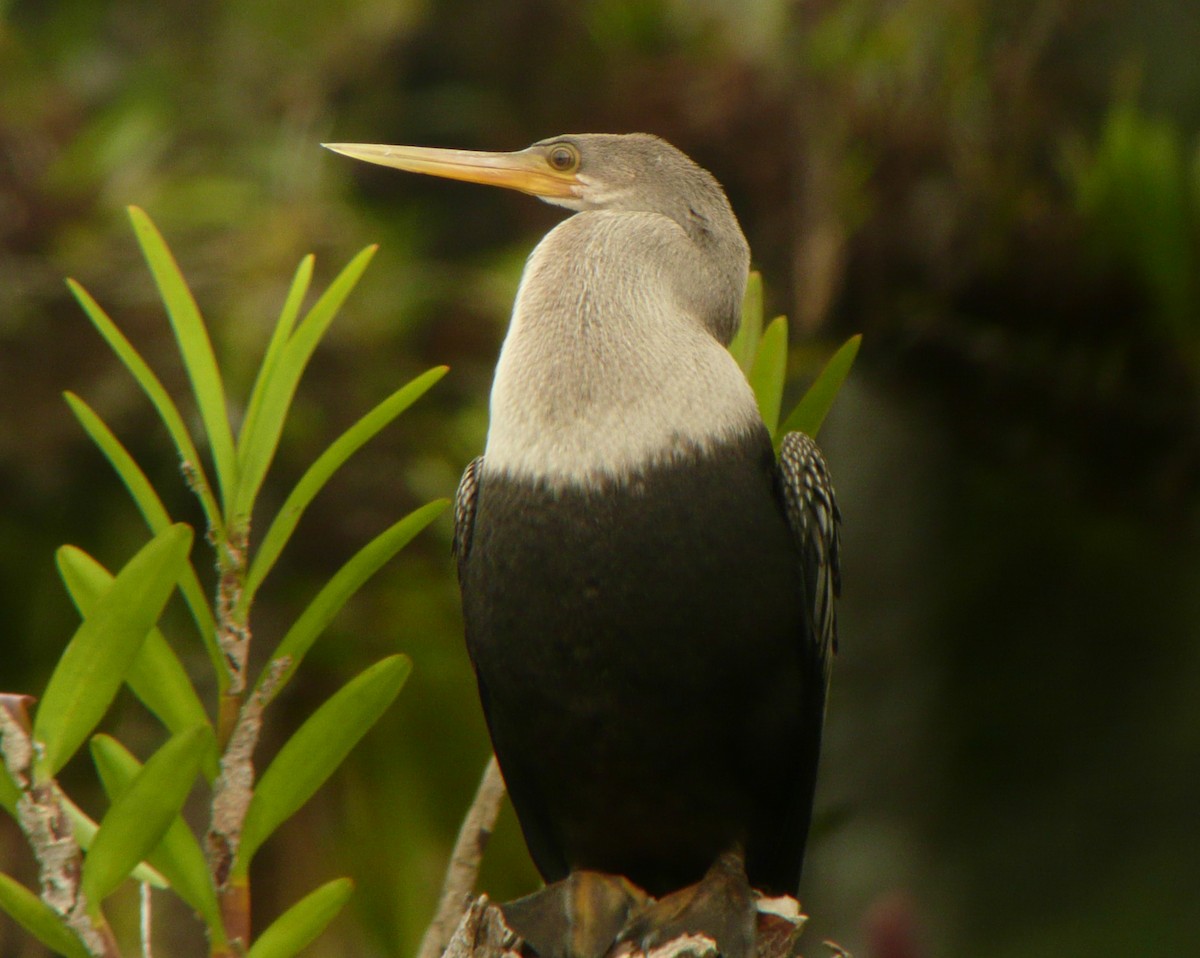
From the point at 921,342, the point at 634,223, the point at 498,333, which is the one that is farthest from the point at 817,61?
the point at 634,223

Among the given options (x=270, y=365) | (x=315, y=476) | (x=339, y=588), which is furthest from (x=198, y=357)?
(x=339, y=588)

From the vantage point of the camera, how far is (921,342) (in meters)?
3.92

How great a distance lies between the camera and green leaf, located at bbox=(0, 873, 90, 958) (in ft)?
4.03

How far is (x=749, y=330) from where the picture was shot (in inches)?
74.6

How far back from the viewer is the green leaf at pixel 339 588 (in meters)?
1.42

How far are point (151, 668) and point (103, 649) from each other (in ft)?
0.44

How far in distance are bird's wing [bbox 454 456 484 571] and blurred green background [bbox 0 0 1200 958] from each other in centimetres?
161

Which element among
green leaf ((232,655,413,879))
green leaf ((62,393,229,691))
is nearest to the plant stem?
green leaf ((232,655,413,879))

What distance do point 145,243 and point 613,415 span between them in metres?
0.54

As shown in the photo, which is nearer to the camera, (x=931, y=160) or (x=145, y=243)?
(x=145, y=243)

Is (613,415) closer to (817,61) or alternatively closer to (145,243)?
(145,243)

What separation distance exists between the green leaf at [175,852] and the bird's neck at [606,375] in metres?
0.49

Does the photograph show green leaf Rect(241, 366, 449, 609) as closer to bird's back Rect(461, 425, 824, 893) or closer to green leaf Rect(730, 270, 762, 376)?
bird's back Rect(461, 425, 824, 893)

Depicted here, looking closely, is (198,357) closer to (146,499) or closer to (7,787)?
(146,499)
